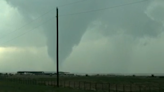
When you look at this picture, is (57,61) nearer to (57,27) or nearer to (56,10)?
(57,27)

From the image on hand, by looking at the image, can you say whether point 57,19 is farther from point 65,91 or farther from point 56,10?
point 65,91

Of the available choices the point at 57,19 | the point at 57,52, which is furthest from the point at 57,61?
the point at 57,19

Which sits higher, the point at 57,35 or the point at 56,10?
the point at 56,10

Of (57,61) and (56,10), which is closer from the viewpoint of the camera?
(57,61)

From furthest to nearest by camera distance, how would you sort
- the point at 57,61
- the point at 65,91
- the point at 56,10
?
1. the point at 56,10
2. the point at 57,61
3. the point at 65,91

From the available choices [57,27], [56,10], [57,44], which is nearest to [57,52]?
[57,44]

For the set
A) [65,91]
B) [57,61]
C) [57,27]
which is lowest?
[65,91]

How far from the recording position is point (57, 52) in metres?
49.3

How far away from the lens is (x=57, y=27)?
5062 centimetres

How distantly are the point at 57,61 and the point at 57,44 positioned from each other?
9.90ft

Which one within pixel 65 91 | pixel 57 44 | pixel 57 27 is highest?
pixel 57 27

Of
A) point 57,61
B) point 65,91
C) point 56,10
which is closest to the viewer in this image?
point 65,91

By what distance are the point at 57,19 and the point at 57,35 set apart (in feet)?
10.3

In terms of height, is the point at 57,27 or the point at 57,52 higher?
the point at 57,27
